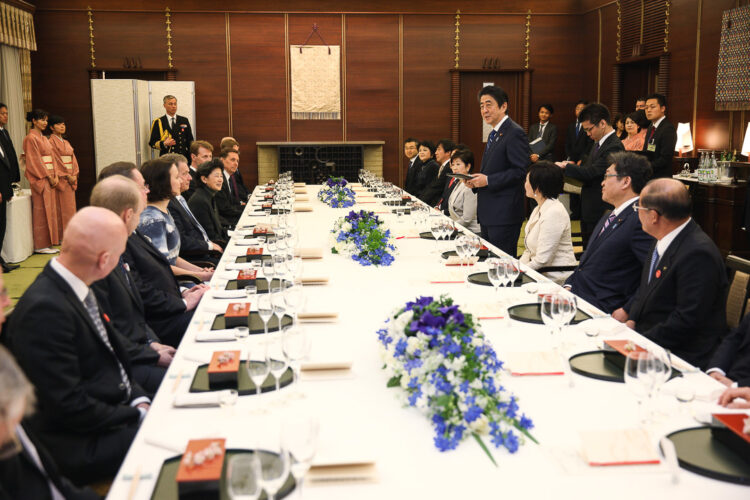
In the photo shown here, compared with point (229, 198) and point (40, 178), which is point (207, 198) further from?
point (40, 178)

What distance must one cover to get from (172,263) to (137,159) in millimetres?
6610

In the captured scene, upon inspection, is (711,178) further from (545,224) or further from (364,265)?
(364,265)

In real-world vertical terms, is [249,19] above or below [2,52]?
above

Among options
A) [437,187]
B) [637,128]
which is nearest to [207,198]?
[437,187]

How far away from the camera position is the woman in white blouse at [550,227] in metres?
4.45

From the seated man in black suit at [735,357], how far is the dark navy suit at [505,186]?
296 centimetres

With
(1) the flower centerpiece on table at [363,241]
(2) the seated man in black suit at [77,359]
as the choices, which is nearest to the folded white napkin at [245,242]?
(1) the flower centerpiece on table at [363,241]

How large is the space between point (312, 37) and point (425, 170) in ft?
13.9

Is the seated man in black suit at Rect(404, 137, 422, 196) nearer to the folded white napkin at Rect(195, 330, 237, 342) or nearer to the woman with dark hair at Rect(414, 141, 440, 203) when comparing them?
the woman with dark hair at Rect(414, 141, 440, 203)

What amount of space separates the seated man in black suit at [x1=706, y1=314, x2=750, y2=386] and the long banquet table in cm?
39

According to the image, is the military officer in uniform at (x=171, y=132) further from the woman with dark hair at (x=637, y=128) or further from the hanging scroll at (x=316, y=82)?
the woman with dark hair at (x=637, y=128)

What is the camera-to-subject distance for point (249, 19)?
11781 mm

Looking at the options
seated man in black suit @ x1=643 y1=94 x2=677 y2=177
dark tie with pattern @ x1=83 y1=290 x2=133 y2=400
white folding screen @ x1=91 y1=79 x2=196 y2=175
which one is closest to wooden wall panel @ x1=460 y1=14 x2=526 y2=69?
seated man in black suit @ x1=643 y1=94 x2=677 y2=177

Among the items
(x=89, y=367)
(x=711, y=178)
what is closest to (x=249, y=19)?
(x=711, y=178)
